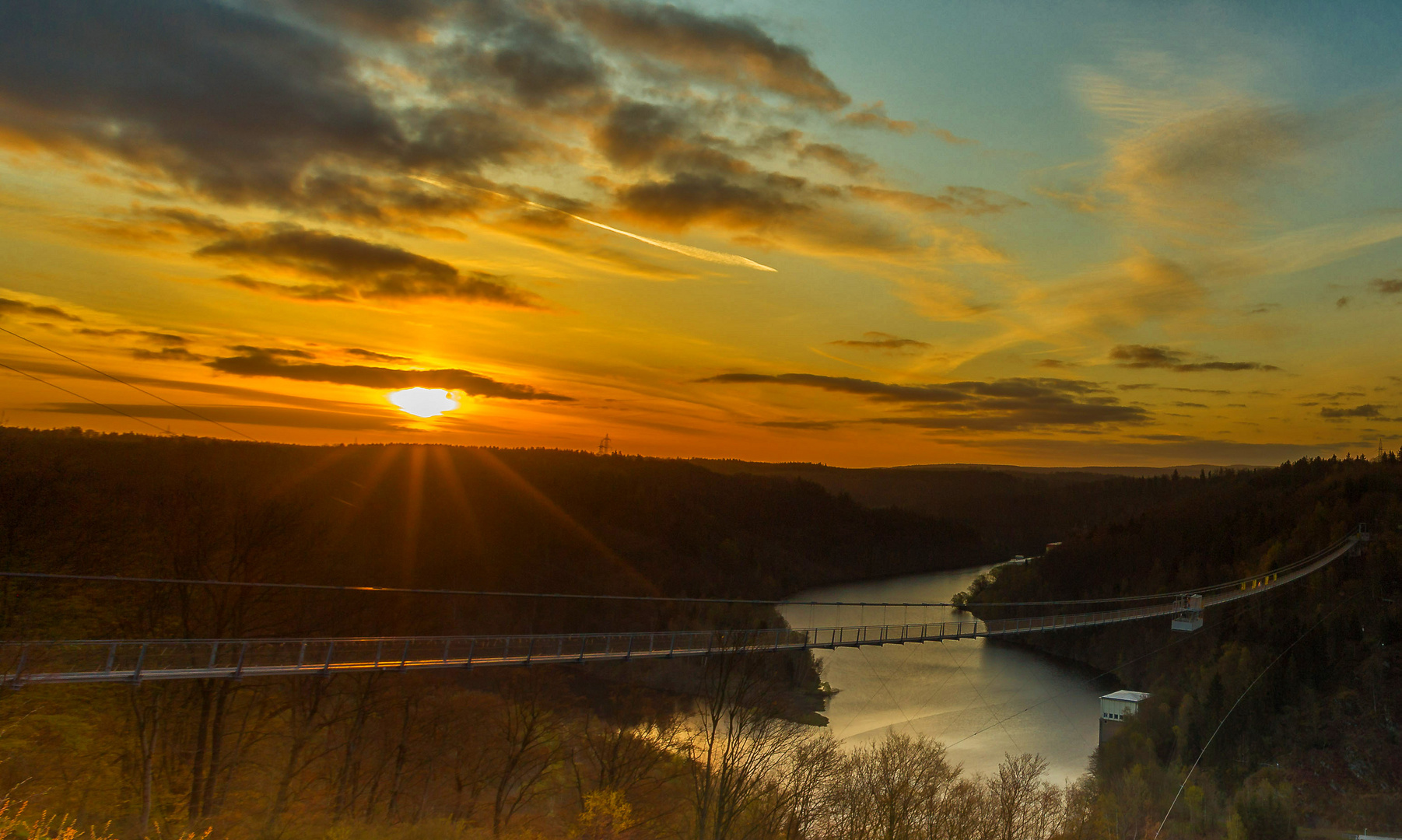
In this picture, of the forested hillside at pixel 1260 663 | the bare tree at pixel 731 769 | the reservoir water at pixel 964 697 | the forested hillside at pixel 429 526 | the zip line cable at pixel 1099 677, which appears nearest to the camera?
the forested hillside at pixel 429 526

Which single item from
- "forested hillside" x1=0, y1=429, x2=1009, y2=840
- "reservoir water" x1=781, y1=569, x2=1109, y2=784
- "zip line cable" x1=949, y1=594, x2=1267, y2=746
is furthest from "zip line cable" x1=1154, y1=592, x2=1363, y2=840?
"forested hillside" x1=0, y1=429, x2=1009, y2=840

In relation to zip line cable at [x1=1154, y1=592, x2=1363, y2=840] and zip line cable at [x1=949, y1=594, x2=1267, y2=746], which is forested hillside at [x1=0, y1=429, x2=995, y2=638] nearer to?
zip line cable at [x1=949, y1=594, x2=1267, y2=746]

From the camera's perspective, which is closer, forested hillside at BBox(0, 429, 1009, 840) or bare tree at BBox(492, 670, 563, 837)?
forested hillside at BBox(0, 429, 1009, 840)

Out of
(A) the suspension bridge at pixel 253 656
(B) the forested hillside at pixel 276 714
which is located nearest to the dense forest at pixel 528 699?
(B) the forested hillside at pixel 276 714

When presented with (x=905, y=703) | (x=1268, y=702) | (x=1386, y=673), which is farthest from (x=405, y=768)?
(x=1386, y=673)

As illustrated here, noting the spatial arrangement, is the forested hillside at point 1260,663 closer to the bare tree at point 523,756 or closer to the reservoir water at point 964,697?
the reservoir water at point 964,697

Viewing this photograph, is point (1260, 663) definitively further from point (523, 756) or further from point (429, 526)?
point (429, 526)

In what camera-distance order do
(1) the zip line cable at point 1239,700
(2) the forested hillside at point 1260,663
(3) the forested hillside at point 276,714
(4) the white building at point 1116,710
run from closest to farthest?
1. (3) the forested hillside at point 276,714
2. (1) the zip line cable at point 1239,700
3. (2) the forested hillside at point 1260,663
4. (4) the white building at point 1116,710
